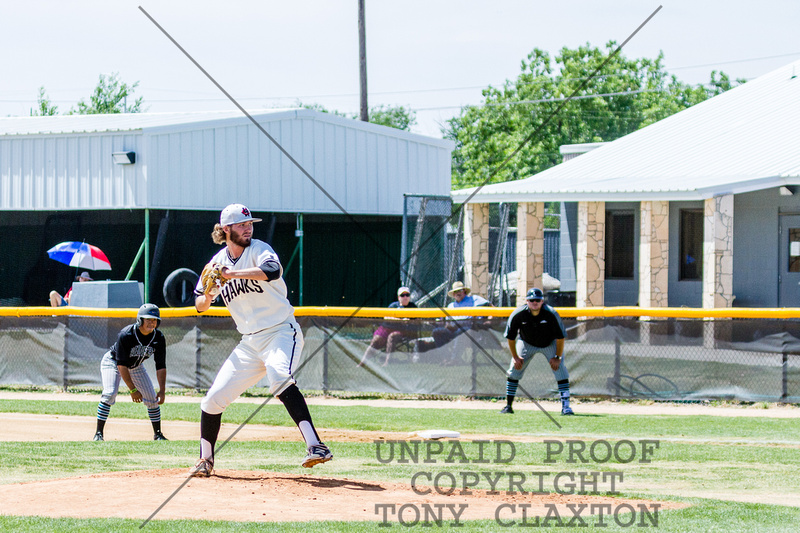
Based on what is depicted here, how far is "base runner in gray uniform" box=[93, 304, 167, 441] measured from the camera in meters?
11.7

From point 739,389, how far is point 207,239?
1331 cm

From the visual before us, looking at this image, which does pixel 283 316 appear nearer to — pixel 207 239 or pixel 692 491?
pixel 692 491

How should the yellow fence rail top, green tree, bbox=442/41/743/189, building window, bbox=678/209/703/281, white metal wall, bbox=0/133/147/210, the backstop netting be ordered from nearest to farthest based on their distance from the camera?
the yellow fence rail top → building window, bbox=678/209/703/281 → white metal wall, bbox=0/133/147/210 → the backstop netting → green tree, bbox=442/41/743/189

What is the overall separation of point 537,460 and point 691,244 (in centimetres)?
1326

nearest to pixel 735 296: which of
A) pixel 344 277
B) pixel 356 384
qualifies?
pixel 356 384

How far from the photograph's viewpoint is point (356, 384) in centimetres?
1677

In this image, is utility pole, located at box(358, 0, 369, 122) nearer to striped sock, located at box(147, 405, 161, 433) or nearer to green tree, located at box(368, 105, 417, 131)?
striped sock, located at box(147, 405, 161, 433)

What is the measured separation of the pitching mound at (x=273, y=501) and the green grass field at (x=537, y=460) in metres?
0.24

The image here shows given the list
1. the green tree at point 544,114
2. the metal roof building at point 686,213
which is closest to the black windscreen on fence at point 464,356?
the metal roof building at point 686,213

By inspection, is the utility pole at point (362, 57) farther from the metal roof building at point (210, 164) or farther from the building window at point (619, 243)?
the building window at point (619, 243)

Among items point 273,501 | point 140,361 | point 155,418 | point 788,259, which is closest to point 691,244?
point 788,259

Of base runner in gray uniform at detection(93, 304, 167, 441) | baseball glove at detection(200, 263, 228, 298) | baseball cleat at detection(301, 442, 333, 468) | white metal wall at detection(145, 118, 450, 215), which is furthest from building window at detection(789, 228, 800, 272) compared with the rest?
baseball glove at detection(200, 263, 228, 298)

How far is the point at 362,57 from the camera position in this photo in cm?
2950

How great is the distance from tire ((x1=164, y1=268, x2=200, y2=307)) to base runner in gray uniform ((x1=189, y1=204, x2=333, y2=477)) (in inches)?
510
